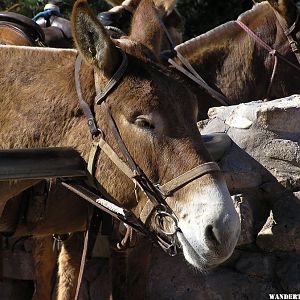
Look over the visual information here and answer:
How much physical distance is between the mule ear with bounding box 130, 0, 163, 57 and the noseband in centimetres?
28

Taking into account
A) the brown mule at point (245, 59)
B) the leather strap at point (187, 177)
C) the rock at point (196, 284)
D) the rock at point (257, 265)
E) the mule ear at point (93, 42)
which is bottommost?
the rock at point (196, 284)

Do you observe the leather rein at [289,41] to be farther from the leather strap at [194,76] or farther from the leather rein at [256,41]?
the leather strap at [194,76]

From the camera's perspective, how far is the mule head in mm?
2850

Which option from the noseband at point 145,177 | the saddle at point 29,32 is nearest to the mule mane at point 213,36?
the saddle at point 29,32

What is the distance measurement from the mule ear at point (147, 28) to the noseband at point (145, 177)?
28 centimetres

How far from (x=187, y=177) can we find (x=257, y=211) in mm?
1685

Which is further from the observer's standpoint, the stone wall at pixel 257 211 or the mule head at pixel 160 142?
the stone wall at pixel 257 211

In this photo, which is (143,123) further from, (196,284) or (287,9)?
(287,9)

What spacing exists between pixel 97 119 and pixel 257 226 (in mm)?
1718

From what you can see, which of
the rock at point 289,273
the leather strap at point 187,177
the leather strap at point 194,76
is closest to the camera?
the leather strap at point 187,177

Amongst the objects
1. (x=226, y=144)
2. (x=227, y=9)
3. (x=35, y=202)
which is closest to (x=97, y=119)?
(x=35, y=202)

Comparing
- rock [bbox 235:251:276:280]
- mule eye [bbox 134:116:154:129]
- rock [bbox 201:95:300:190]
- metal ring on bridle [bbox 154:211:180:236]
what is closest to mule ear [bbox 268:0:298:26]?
rock [bbox 201:95:300:190]

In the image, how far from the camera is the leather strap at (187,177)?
292cm

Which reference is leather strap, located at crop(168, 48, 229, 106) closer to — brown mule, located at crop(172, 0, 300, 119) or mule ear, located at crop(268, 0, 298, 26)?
brown mule, located at crop(172, 0, 300, 119)
